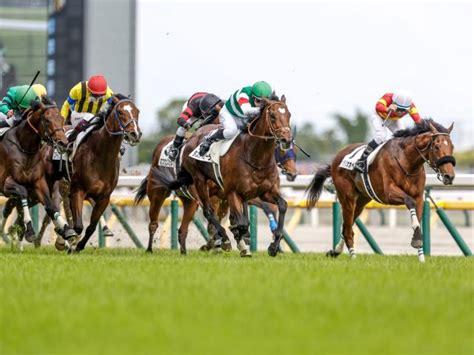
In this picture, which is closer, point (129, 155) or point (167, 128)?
point (129, 155)

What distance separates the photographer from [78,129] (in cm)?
1098

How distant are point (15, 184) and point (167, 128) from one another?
20.1 metres

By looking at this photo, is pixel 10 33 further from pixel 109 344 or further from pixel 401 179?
pixel 109 344

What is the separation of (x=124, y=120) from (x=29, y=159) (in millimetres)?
977

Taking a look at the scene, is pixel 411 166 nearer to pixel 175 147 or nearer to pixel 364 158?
pixel 364 158

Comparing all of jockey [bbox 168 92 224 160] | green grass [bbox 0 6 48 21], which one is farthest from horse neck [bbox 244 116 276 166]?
green grass [bbox 0 6 48 21]

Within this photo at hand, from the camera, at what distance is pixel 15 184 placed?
34.9 ft

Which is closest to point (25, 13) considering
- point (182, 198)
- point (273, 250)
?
point (182, 198)

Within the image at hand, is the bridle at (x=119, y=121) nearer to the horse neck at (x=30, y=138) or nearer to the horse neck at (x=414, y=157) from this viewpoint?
the horse neck at (x=30, y=138)

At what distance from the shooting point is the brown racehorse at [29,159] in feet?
34.7

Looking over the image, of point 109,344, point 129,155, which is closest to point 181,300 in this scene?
point 109,344

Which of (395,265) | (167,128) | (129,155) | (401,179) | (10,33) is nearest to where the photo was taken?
(395,265)

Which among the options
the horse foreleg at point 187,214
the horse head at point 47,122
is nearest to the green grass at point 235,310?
the horse head at point 47,122

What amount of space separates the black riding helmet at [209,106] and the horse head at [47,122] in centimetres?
167
